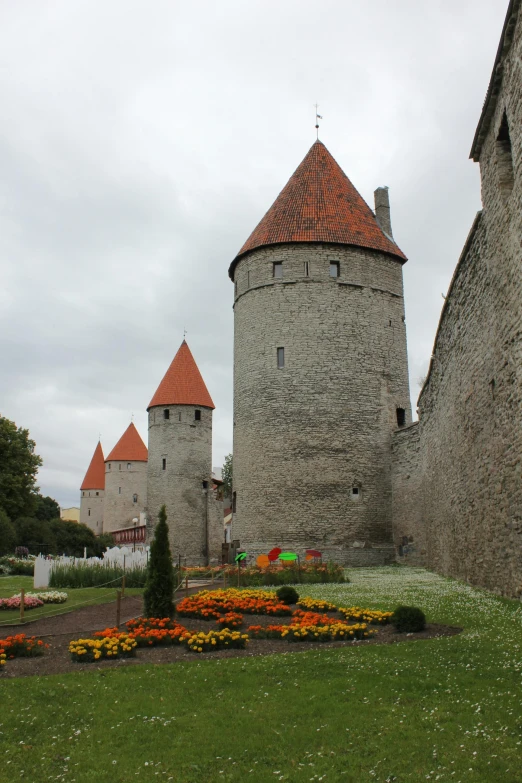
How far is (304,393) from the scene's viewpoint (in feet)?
84.9

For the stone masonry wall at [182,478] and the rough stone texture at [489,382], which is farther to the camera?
the stone masonry wall at [182,478]

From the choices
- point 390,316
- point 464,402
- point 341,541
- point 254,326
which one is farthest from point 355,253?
point 464,402

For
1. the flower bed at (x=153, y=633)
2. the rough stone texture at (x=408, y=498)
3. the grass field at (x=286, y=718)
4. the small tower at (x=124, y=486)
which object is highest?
the small tower at (x=124, y=486)

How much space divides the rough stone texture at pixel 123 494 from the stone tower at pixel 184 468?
2192 cm

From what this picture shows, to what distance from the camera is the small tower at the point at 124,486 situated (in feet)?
209

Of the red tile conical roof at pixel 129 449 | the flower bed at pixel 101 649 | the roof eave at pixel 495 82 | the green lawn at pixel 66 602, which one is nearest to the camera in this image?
the flower bed at pixel 101 649

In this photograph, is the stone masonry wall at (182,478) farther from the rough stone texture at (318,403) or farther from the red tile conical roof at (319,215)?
the red tile conical roof at (319,215)

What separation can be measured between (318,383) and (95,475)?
56.7m

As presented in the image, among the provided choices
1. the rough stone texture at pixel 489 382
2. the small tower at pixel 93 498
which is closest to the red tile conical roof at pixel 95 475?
the small tower at pixel 93 498

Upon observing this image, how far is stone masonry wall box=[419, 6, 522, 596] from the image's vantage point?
1038 cm

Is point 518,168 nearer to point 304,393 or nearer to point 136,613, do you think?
point 136,613

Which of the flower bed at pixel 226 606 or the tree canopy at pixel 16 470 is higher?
the tree canopy at pixel 16 470

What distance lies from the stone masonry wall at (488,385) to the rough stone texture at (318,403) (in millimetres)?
7691

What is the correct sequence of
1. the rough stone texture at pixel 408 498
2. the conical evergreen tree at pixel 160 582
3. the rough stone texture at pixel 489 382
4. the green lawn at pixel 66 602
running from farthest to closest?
the rough stone texture at pixel 408 498 → the green lawn at pixel 66 602 → the conical evergreen tree at pixel 160 582 → the rough stone texture at pixel 489 382
